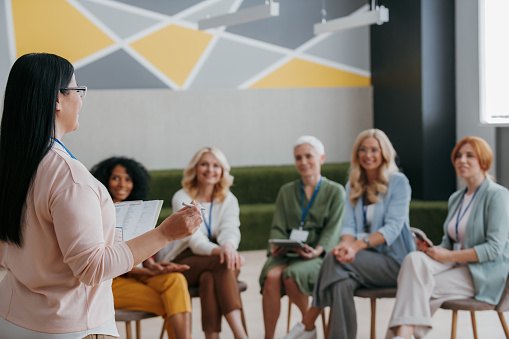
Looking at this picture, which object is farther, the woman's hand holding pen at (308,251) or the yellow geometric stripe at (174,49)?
the yellow geometric stripe at (174,49)

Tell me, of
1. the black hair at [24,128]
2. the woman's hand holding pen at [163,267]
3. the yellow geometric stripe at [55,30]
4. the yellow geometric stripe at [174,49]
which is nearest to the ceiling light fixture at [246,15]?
the yellow geometric stripe at [174,49]

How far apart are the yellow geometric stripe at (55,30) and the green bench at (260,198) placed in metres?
1.76

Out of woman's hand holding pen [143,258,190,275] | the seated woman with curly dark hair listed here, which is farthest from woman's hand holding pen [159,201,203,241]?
woman's hand holding pen [143,258,190,275]

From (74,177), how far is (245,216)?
19.5 feet

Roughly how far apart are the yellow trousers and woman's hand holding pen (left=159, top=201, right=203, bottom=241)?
6.50 ft

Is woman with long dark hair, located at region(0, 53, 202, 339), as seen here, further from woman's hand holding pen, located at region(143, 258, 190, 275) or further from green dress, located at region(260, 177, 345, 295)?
green dress, located at region(260, 177, 345, 295)

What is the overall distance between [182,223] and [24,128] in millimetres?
433

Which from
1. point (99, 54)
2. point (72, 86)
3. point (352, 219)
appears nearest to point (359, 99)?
point (99, 54)

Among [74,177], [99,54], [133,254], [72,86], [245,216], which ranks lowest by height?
[245,216]

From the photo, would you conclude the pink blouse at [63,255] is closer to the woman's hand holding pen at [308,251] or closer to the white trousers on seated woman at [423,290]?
the white trousers on seated woman at [423,290]

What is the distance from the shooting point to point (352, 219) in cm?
407

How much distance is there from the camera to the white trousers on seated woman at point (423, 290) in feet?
11.3

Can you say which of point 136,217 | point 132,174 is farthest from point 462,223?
point 136,217

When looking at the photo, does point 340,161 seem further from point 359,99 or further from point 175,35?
point 175,35
